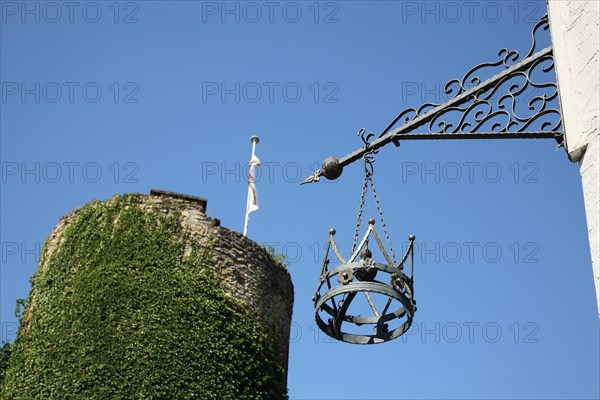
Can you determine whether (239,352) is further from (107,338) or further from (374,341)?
(374,341)

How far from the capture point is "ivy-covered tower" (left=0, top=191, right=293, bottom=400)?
11.7m

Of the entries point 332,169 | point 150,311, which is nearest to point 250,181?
point 150,311

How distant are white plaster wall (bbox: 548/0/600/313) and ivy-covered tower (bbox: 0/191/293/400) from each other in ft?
26.6

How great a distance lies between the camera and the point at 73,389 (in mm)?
11461

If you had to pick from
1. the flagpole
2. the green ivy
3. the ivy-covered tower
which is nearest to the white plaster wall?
the ivy-covered tower

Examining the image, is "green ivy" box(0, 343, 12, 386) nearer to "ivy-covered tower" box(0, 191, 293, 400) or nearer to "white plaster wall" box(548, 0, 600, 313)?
"ivy-covered tower" box(0, 191, 293, 400)

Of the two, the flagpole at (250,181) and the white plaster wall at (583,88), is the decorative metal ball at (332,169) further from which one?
the flagpole at (250,181)

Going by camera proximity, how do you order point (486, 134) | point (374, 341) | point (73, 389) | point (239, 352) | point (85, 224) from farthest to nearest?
point (85, 224) < point (239, 352) < point (73, 389) < point (374, 341) < point (486, 134)

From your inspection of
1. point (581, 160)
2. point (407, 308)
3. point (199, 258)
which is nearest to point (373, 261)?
point (407, 308)

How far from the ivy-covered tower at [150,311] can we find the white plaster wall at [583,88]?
811 centimetres

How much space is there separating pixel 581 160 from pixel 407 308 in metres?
2.31

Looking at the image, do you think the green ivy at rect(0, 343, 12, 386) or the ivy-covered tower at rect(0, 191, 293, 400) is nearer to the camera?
the ivy-covered tower at rect(0, 191, 293, 400)

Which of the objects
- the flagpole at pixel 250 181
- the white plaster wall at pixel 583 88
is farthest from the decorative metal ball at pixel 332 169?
the flagpole at pixel 250 181

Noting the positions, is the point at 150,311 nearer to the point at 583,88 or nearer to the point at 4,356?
the point at 4,356
